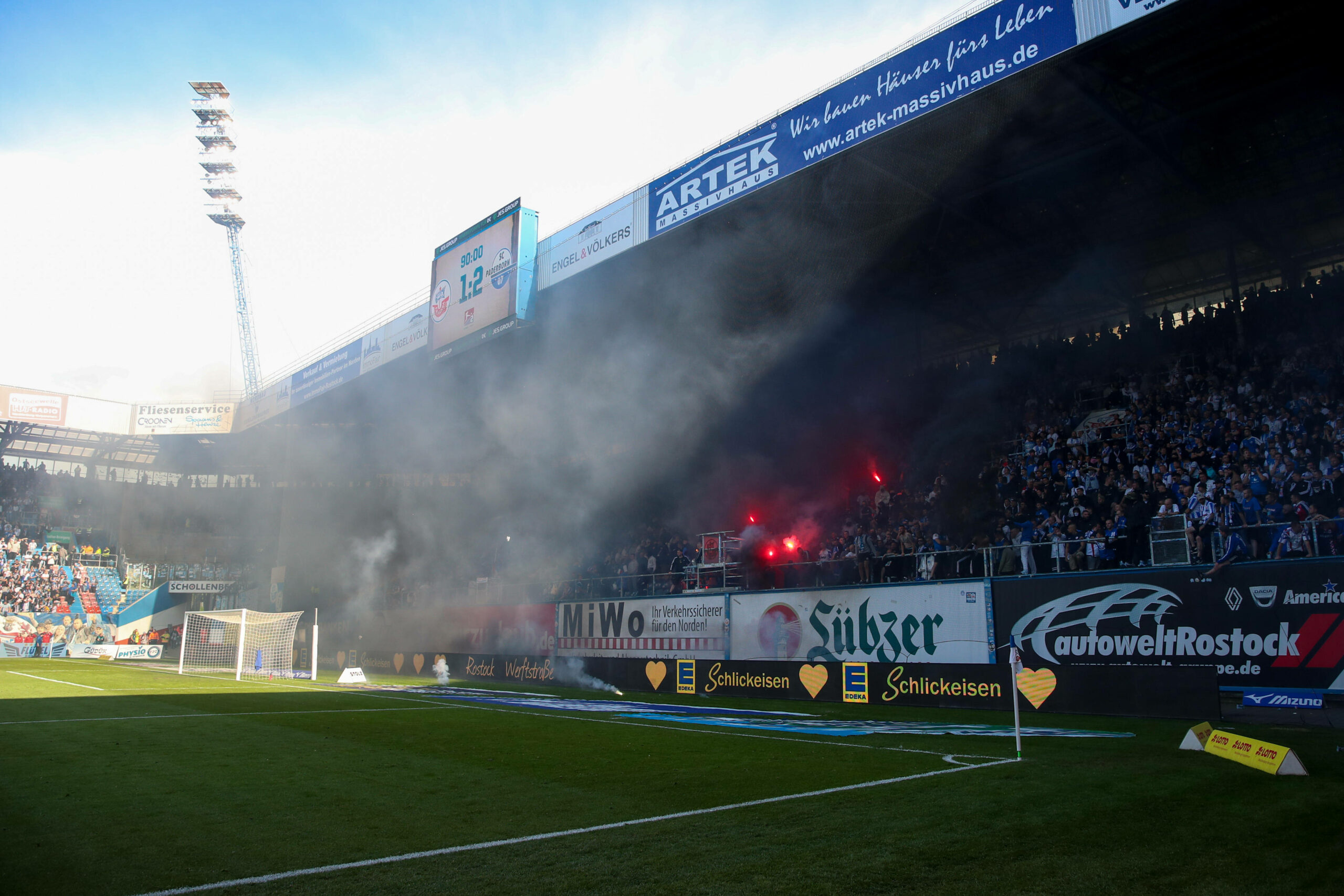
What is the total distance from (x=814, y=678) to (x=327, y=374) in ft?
82.2

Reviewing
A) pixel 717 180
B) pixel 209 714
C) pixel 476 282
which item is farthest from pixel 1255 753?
pixel 476 282

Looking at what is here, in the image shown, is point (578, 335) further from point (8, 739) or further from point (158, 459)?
point (158, 459)

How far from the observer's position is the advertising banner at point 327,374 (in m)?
31.7

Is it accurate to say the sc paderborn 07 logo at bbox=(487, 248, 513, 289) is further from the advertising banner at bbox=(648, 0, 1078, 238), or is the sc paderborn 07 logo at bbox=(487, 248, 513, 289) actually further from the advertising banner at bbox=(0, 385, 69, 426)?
the advertising banner at bbox=(0, 385, 69, 426)

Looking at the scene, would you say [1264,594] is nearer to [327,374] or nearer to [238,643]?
[238,643]

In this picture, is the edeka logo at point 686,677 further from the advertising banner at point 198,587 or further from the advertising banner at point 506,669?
the advertising banner at point 198,587

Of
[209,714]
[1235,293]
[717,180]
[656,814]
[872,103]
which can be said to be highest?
[717,180]

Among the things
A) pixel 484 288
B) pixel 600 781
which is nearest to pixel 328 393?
pixel 484 288

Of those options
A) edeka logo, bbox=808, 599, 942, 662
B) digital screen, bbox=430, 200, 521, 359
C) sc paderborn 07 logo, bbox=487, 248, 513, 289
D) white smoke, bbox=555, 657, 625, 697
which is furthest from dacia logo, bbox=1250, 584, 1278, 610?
sc paderborn 07 logo, bbox=487, 248, 513, 289

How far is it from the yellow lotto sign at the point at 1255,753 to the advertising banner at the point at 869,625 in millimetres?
8273

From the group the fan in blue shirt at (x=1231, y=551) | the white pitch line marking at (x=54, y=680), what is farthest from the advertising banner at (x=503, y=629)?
the fan in blue shirt at (x=1231, y=551)

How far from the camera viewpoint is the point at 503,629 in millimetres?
28906

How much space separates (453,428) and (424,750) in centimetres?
2733

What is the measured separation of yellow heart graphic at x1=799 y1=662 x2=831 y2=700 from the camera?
16.8 metres
